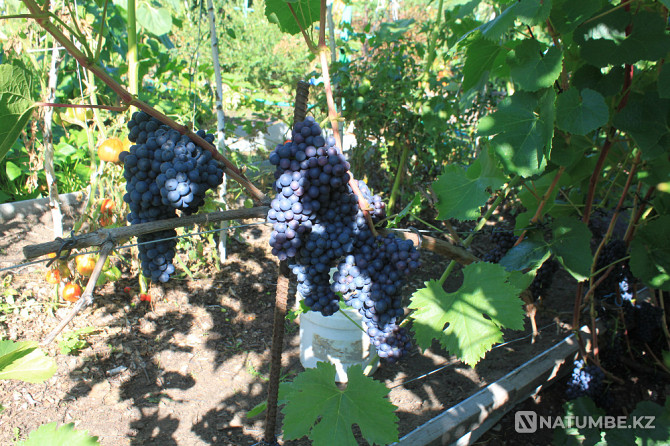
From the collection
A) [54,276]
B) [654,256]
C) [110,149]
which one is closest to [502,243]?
[654,256]

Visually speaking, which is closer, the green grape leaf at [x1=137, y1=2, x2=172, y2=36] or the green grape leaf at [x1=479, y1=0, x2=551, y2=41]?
the green grape leaf at [x1=479, y1=0, x2=551, y2=41]

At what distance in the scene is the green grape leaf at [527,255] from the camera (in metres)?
1.54

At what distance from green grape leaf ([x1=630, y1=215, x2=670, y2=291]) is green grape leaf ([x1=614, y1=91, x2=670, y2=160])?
47cm

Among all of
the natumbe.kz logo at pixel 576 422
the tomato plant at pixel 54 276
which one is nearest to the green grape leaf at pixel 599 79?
the natumbe.kz logo at pixel 576 422

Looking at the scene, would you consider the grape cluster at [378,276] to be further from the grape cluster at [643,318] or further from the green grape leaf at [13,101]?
the grape cluster at [643,318]

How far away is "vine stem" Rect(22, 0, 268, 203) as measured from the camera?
2.87ft

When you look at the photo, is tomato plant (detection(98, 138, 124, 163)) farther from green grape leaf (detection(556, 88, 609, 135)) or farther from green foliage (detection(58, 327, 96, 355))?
green grape leaf (detection(556, 88, 609, 135))

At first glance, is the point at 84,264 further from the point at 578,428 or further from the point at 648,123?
the point at 648,123

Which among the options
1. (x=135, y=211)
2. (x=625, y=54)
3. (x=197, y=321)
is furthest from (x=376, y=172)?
(x=135, y=211)

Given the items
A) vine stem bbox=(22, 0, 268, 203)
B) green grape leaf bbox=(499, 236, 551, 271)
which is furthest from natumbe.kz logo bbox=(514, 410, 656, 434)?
vine stem bbox=(22, 0, 268, 203)

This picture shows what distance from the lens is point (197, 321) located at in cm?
313

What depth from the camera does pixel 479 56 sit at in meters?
1.60

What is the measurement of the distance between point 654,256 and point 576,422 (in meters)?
0.92

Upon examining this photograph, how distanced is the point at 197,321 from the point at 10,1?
205 centimetres
